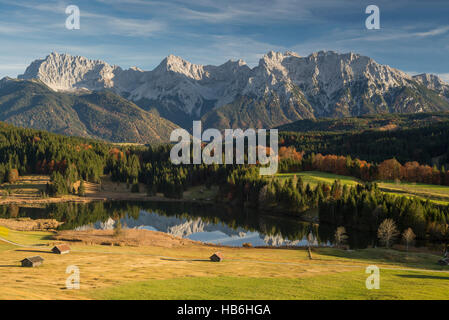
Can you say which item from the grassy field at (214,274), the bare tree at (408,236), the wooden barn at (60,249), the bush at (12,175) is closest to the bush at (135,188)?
the bush at (12,175)

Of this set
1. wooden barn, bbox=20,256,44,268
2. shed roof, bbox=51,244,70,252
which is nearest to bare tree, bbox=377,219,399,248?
shed roof, bbox=51,244,70,252

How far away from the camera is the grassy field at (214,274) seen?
39.3 metres

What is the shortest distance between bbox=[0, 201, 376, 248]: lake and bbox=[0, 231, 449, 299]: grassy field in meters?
18.3

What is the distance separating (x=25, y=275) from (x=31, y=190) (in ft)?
428

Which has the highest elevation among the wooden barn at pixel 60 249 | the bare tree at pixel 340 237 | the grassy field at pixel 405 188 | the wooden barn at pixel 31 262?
the grassy field at pixel 405 188

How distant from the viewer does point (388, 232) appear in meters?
85.3

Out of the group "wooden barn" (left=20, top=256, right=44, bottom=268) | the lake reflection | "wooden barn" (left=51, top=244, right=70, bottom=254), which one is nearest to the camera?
"wooden barn" (left=20, top=256, right=44, bottom=268)

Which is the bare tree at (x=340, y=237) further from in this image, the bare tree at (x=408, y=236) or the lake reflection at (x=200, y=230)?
the bare tree at (x=408, y=236)

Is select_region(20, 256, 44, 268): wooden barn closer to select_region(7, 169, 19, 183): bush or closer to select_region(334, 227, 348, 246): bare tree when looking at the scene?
select_region(334, 227, 348, 246): bare tree

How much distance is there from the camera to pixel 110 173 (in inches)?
7854

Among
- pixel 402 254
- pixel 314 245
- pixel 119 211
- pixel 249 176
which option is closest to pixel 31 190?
pixel 119 211

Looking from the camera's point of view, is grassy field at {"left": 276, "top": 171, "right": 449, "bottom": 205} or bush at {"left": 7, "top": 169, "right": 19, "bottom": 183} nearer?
grassy field at {"left": 276, "top": 171, "right": 449, "bottom": 205}

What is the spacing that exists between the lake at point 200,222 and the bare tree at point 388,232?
11.4ft

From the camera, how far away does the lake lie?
319ft
